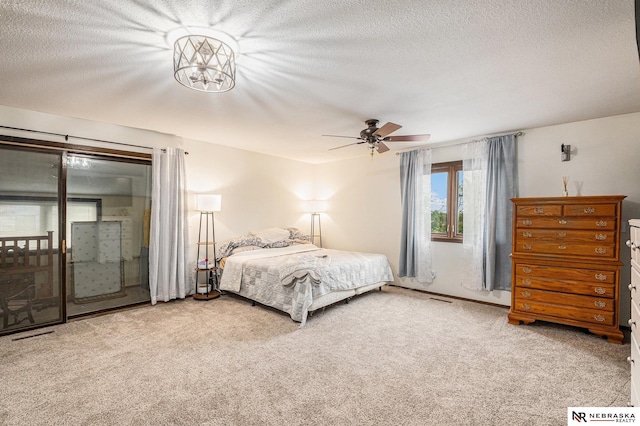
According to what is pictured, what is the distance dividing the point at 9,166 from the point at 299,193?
4376mm

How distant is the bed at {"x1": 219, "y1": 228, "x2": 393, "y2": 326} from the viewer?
3.63 metres

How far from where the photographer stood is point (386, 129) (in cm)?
323

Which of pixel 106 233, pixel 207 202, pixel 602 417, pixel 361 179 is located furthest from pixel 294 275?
pixel 361 179

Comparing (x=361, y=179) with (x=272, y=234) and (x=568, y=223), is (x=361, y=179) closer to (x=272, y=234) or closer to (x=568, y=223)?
(x=272, y=234)

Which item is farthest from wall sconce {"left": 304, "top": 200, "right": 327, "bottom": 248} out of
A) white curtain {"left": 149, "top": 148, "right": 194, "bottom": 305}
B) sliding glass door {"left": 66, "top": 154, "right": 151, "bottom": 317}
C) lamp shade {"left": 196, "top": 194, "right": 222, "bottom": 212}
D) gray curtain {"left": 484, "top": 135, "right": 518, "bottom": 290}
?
gray curtain {"left": 484, "top": 135, "right": 518, "bottom": 290}

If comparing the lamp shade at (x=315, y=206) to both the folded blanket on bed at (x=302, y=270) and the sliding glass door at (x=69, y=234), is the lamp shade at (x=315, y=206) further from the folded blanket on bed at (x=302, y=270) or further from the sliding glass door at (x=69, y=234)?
the sliding glass door at (x=69, y=234)

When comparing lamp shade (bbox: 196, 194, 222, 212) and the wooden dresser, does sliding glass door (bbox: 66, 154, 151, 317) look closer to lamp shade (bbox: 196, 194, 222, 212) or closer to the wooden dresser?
lamp shade (bbox: 196, 194, 222, 212)

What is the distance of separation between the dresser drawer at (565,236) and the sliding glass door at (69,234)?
4.90 meters

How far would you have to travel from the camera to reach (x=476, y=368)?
8.34ft

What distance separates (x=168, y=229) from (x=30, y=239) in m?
1.43

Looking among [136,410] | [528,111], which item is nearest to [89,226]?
[136,410]

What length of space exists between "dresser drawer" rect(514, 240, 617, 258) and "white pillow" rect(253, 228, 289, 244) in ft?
11.7

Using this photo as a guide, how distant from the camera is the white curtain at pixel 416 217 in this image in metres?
4.93

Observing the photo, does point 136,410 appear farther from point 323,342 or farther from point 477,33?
point 477,33
